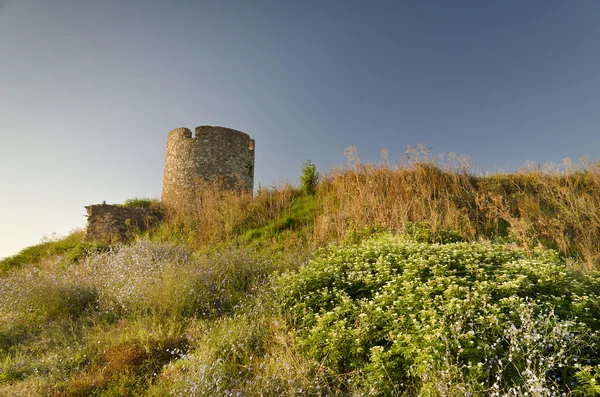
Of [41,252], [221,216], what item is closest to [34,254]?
[41,252]

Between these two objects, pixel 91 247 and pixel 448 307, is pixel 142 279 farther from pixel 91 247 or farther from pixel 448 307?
pixel 91 247

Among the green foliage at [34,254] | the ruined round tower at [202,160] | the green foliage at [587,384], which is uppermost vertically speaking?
the ruined round tower at [202,160]

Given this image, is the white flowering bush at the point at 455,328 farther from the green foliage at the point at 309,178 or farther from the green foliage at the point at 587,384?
the green foliage at the point at 309,178

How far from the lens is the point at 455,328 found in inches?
105

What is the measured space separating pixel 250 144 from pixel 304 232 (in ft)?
26.4

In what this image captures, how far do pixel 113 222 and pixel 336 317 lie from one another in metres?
11.1

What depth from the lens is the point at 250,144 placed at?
15023 millimetres

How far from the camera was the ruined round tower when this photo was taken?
1375 centimetres

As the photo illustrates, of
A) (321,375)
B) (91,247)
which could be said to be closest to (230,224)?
(91,247)

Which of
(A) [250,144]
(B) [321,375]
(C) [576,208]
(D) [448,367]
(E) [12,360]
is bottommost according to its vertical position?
(E) [12,360]

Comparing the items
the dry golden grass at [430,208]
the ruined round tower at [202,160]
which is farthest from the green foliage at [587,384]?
the ruined round tower at [202,160]

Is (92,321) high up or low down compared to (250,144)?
down

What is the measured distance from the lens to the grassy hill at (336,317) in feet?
8.72

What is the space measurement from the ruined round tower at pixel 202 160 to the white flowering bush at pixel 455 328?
34.1 ft
